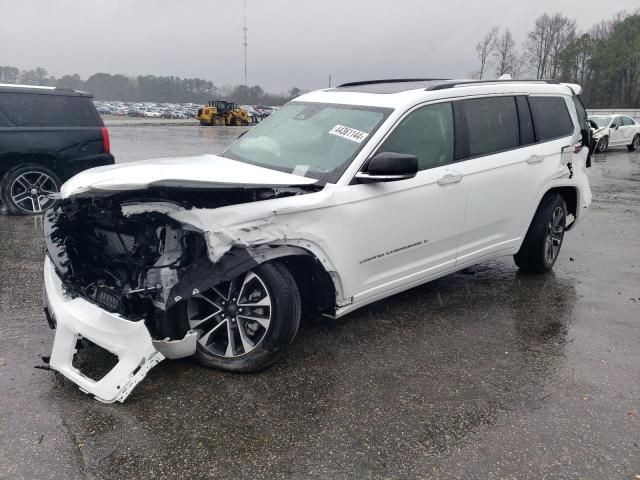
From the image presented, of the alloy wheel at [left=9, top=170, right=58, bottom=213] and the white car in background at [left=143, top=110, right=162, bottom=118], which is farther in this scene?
the white car in background at [left=143, top=110, right=162, bottom=118]

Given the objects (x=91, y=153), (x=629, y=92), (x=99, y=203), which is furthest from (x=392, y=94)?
(x=629, y=92)

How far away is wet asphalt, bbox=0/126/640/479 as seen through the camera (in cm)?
256

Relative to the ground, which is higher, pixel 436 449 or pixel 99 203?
pixel 99 203

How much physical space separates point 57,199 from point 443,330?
9.49ft

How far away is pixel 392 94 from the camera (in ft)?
13.6

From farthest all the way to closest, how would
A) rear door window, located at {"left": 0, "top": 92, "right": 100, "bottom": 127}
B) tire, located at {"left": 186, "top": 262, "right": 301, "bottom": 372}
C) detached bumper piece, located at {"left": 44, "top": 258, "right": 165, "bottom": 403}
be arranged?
rear door window, located at {"left": 0, "top": 92, "right": 100, "bottom": 127}
tire, located at {"left": 186, "top": 262, "right": 301, "bottom": 372}
detached bumper piece, located at {"left": 44, "top": 258, "right": 165, "bottom": 403}

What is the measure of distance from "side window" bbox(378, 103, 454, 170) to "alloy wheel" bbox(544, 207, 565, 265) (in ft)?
5.56

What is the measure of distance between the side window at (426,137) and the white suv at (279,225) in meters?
0.01

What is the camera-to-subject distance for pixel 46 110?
297 inches

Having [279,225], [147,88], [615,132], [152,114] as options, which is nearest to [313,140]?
[279,225]

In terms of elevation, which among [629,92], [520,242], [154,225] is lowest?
[520,242]

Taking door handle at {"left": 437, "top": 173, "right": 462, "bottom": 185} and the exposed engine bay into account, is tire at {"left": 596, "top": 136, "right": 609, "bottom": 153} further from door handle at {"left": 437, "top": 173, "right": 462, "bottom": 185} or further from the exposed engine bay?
the exposed engine bay

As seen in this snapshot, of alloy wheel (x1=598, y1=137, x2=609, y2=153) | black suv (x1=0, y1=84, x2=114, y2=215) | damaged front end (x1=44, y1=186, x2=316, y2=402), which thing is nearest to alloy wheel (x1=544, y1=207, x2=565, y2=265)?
damaged front end (x1=44, y1=186, x2=316, y2=402)

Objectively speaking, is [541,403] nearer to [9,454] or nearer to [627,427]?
[627,427]
